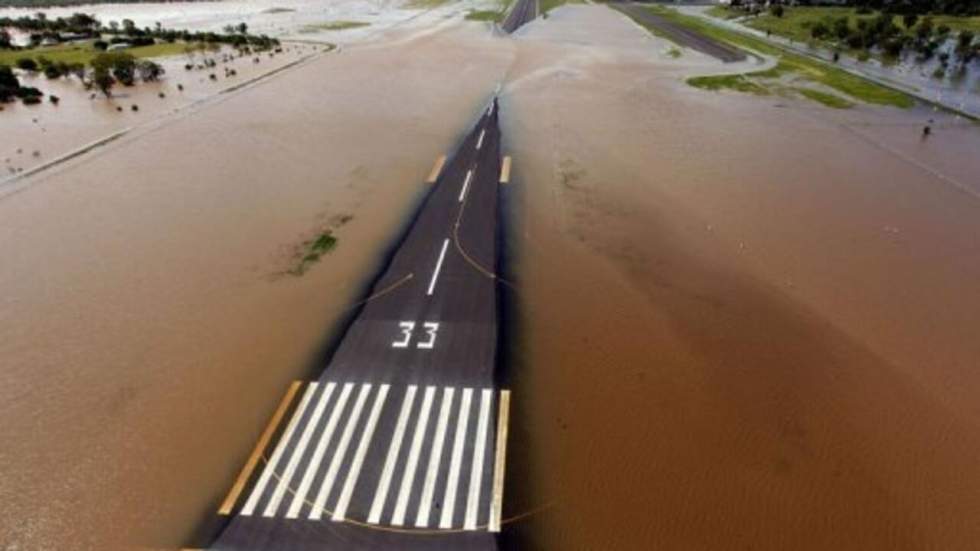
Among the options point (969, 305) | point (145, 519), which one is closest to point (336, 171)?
point (145, 519)

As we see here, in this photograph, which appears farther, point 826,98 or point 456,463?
point 826,98

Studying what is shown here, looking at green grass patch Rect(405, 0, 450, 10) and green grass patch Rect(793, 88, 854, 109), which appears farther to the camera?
green grass patch Rect(405, 0, 450, 10)

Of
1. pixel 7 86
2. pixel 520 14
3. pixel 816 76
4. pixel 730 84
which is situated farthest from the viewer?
pixel 520 14

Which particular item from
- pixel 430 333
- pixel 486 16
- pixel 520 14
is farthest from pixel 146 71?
pixel 520 14

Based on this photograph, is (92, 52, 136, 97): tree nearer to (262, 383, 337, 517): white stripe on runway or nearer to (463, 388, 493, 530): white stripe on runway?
(262, 383, 337, 517): white stripe on runway

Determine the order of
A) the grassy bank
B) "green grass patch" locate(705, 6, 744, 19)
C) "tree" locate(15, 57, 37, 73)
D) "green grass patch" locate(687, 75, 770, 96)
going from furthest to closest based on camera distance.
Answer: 1. "green grass patch" locate(705, 6, 744, 19)
2. "tree" locate(15, 57, 37, 73)
3. "green grass patch" locate(687, 75, 770, 96)
4. the grassy bank

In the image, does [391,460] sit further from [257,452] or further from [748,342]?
[748,342]

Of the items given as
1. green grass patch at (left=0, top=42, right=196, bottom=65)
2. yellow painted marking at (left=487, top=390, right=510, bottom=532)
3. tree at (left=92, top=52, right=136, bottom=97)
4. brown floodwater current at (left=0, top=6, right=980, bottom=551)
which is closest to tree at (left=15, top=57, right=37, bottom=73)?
green grass patch at (left=0, top=42, right=196, bottom=65)
